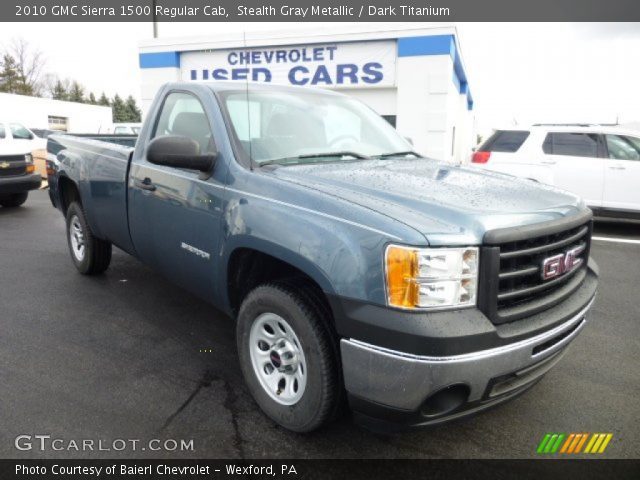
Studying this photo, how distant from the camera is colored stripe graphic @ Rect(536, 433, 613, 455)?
8.38ft

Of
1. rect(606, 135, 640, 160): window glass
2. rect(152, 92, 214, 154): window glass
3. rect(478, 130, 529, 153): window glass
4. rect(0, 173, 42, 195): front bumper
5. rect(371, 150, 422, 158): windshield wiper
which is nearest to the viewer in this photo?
rect(152, 92, 214, 154): window glass

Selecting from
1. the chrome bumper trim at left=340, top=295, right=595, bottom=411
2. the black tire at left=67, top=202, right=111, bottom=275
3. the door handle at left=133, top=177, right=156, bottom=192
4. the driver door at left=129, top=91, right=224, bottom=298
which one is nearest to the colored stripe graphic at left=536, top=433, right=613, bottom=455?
the chrome bumper trim at left=340, top=295, right=595, bottom=411

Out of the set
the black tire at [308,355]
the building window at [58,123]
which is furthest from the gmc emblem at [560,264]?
the building window at [58,123]

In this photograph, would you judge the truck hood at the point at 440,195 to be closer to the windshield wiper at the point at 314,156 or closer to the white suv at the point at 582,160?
the windshield wiper at the point at 314,156

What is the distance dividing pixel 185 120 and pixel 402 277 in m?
2.25

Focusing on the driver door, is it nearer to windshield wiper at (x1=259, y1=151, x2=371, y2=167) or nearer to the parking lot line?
windshield wiper at (x1=259, y1=151, x2=371, y2=167)

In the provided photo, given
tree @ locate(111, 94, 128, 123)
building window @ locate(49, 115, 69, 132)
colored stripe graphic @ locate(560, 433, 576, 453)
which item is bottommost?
colored stripe graphic @ locate(560, 433, 576, 453)

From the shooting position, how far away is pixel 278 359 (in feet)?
8.59

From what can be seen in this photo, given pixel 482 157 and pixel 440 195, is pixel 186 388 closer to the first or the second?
pixel 440 195

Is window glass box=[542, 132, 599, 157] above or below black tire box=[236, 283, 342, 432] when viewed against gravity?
above

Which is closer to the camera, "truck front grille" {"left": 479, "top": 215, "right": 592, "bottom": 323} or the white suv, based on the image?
"truck front grille" {"left": 479, "top": 215, "right": 592, "bottom": 323}

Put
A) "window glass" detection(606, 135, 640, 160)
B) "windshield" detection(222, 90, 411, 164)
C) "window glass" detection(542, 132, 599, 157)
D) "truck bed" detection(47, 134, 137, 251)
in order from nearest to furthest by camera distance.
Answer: "windshield" detection(222, 90, 411, 164), "truck bed" detection(47, 134, 137, 251), "window glass" detection(606, 135, 640, 160), "window glass" detection(542, 132, 599, 157)

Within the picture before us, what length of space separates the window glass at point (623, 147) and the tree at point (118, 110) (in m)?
58.0

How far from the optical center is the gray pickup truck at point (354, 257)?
2.03m
